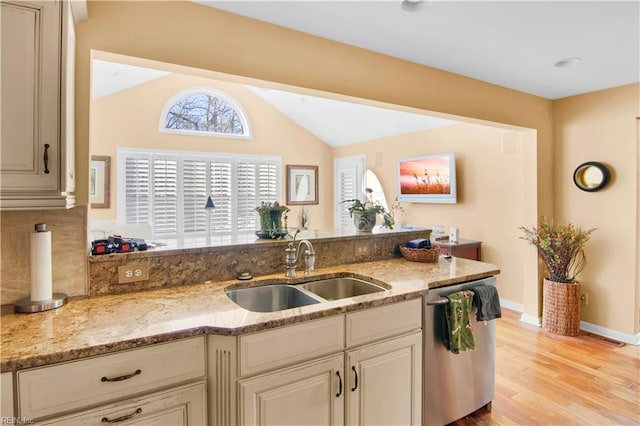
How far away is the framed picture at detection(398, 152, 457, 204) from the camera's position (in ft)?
15.1

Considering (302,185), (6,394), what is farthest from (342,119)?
(6,394)

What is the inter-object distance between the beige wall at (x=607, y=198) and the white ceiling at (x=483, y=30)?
49 centimetres

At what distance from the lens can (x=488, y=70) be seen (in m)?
2.94

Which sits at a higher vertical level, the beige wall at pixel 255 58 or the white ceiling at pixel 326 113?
the white ceiling at pixel 326 113

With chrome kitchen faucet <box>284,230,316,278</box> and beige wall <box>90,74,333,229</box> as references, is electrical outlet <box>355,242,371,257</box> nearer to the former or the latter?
chrome kitchen faucet <box>284,230,316,278</box>

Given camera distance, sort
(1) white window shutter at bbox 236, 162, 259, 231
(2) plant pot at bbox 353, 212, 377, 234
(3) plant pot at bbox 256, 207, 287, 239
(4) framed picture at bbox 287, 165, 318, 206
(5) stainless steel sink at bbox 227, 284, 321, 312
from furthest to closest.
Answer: (4) framed picture at bbox 287, 165, 318, 206 < (1) white window shutter at bbox 236, 162, 259, 231 < (2) plant pot at bbox 353, 212, 377, 234 < (3) plant pot at bbox 256, 207, 287, 239 < (5) stainless steel sink at bbox 227, 284, 321, 312

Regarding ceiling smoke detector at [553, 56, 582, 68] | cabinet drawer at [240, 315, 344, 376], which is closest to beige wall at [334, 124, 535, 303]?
ceiling smoke detector at [553, 56, 582, 68]

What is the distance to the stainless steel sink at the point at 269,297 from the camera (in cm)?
200

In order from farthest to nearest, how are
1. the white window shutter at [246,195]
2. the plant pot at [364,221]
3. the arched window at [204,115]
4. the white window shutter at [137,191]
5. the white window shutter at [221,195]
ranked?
the white window shutter at [246,195] < the white window shutter at [221,195] < the arched window at [204,115] < the white window shutter at [137,191] < the plant pot at [364,221]

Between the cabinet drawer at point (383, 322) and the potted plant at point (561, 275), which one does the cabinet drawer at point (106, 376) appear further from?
the potted plant at point (561, 275)

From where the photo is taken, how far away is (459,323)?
198cm

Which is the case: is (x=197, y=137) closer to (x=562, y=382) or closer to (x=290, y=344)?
(x=290, y=344)

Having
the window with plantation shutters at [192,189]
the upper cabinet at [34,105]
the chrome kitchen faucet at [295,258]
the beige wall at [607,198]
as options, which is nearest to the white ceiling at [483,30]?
the beige wall at [607,198]

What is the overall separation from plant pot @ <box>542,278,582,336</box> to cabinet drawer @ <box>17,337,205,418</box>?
140 inches
